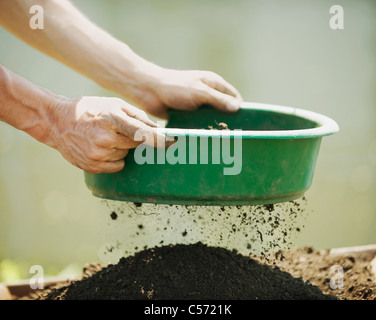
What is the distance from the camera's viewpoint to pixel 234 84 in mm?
2607

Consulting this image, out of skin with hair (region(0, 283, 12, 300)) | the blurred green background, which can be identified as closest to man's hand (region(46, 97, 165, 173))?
skin with hair (region(0, 283, 12, 300))

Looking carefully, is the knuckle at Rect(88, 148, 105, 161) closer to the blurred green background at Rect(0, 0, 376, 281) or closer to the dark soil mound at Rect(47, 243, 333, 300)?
the dark soil mound at Rect(47, 243, 333, 300)

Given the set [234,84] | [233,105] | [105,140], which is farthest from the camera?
[234,84]

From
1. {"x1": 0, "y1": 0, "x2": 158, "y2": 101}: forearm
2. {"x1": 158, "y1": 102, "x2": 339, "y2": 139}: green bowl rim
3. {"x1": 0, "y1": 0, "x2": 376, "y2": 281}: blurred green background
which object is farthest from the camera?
{"x1": 0, "y1": 0, "x2": 376, "y2": 281}: blurred green background

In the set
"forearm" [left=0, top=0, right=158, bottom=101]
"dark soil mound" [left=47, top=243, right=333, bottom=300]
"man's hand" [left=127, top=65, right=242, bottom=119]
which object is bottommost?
"dark soil mound" [left=47, top=243, right=333, bottom=300]

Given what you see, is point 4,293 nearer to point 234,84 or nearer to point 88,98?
point 88,98

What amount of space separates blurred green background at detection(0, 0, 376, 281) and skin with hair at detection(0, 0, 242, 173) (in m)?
0.91

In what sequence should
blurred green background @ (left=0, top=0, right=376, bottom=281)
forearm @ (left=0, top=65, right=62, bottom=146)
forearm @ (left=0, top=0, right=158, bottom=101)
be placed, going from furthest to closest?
blurred green background @ (left=0, top=0, right=376, bottom=281)
forearm @ (left=0, top=0, right=158, bottom=101)
forearm @ (left=0, top=65, right=62, bottom=146)

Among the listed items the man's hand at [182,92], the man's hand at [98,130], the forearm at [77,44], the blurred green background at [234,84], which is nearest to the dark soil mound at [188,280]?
the man's hand at [98,130]

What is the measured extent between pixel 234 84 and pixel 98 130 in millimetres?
1609

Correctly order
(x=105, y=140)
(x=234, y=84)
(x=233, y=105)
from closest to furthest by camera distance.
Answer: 1. (x=105, y=140)
2. (x=233, y=105)
3. (x=234, y=84)

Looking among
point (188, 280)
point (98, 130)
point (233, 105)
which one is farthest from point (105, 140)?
point (233, 105)

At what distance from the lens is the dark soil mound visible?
1252 millimetres

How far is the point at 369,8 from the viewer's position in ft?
9.04
